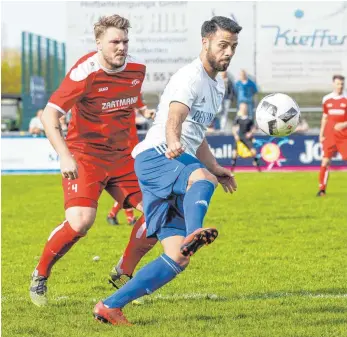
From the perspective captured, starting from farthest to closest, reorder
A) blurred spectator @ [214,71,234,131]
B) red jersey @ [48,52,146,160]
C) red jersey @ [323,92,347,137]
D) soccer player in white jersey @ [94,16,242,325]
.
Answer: blurred spectator @ [214,71,234,131] < red jersey @ [323,92,347,137] < red jersey @ [48,52,146,160] < soccer player in white jersey @ [94,16,242,325]

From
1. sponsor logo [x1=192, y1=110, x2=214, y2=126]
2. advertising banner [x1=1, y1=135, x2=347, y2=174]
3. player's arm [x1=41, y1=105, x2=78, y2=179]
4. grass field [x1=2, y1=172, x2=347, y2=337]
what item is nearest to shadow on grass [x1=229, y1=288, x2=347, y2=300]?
grass field [x1=2, y1=172, x2=347, y2=337]

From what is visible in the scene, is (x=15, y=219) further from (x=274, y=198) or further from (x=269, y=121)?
(x=269, y=121)

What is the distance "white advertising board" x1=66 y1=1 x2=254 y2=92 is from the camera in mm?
35500

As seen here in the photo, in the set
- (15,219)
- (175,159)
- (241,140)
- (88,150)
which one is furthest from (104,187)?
(241,140)

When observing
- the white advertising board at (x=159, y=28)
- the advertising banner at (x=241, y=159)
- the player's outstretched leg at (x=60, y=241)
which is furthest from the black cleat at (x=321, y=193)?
the white advertising board at (x=159, y=28)

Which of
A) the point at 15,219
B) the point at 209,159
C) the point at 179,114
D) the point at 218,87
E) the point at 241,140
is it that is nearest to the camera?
the point at 179,114

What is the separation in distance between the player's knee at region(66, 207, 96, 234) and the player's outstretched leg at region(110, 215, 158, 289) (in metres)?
0.39

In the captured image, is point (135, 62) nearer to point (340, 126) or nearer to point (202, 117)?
point (202, 117)

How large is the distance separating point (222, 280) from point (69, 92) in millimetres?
2314

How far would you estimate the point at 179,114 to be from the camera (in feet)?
21.1

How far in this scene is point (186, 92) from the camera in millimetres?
6523

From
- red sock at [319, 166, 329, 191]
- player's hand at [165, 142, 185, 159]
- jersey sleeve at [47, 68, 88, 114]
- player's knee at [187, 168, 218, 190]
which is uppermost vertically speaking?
jersey sleeve at [47, 68, 88, 114]

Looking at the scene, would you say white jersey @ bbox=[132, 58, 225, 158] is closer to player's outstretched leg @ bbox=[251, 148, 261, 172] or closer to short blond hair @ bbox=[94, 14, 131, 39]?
short blond hair @ bbox=[94, 14, 131, 39]

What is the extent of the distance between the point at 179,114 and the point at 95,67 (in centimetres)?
148
